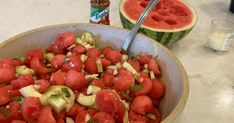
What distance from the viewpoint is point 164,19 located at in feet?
3.05

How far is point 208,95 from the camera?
79cm

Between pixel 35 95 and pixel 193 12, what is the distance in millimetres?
578

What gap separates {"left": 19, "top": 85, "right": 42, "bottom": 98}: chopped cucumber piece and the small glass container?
54cm

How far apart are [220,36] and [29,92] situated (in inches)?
22.9

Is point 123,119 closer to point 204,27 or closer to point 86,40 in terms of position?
point 86,40

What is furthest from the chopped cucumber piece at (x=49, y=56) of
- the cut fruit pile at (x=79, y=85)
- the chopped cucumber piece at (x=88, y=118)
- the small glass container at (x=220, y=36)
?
the small glass container at (x=220, y=36)

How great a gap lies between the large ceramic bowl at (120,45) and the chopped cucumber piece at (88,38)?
0.4 inches

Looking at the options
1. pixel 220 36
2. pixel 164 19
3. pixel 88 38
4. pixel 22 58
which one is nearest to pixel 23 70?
pixel 22 58

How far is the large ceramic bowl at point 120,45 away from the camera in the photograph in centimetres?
64

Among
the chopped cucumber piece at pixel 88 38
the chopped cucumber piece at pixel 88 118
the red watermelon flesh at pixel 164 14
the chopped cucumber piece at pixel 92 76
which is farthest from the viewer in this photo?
the red watermelon flesh at pixel 164 14

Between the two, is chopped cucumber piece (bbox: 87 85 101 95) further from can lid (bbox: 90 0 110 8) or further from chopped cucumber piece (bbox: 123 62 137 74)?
can lid (bbox: 90 0 110 8)

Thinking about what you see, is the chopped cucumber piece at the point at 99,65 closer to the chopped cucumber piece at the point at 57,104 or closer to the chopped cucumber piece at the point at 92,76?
the chopped cucumber piece at the point at 92,76

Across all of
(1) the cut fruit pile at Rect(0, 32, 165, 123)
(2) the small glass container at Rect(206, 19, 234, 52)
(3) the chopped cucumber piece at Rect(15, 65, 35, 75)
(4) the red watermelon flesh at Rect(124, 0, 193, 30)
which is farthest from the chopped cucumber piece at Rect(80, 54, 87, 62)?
(2) the small glass container at Rect(206, 19, 234, 52)

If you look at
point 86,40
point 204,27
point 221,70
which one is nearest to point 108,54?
point 86,40
